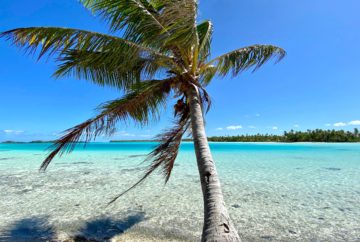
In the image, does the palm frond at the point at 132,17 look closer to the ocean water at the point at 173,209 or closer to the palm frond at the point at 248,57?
the palm frond at the point at 248,57

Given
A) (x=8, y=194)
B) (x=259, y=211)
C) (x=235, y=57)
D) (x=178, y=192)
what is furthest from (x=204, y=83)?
(x=8, y=194)

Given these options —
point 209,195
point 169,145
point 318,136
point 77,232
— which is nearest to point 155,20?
point 169,145

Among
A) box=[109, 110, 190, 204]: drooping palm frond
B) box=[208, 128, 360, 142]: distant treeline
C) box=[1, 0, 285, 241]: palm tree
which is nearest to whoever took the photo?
box=[1, 0, 285, 241]: palm tree

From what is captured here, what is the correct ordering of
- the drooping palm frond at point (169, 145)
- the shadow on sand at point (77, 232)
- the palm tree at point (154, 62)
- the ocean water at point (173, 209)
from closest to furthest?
the palm tree at point (154, 62)
the shadow on sand at point (77, 232)
the ocean water at point (173, 209)
the drooping palm frond at point (169, 145)

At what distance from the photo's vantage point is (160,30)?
3.56 meters

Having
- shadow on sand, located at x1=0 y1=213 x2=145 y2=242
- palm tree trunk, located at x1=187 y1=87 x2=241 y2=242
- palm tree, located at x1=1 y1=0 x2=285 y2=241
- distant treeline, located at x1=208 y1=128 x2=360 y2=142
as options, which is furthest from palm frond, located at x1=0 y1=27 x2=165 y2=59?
distant treeline, located at x1=208 y1=128 x2=360 y2=142

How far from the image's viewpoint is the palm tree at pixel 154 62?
3.17 metres

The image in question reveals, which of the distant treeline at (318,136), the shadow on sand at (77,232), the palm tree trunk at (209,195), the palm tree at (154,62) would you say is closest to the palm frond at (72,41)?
the palm tree at (154,62)

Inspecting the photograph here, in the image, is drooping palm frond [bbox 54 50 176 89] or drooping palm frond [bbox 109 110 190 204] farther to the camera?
drooping palm frond [bbox 109 110 190 204]

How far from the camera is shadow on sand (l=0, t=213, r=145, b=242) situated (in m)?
3.93

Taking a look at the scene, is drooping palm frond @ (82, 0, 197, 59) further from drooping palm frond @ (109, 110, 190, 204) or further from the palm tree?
drooping palm frond @ (109, 110, 190, 204)

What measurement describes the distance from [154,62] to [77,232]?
335 cm

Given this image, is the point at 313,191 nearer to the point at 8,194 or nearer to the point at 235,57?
the point at 235,57

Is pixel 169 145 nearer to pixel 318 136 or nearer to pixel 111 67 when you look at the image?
pixel 111 67
